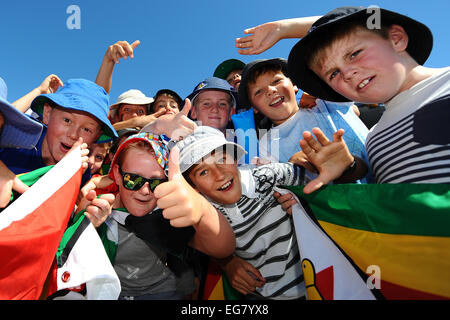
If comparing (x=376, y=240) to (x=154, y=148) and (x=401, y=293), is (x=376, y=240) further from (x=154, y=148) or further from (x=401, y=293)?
(x=154, y=148)

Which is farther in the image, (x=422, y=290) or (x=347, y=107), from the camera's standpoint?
(x=347, y=107)

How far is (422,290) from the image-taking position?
982 mm

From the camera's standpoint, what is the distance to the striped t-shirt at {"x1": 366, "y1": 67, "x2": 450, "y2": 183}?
1.03 metres

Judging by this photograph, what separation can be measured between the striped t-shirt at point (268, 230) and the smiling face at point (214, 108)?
3.70 ft

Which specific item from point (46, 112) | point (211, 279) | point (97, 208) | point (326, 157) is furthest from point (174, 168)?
point (46, 112)

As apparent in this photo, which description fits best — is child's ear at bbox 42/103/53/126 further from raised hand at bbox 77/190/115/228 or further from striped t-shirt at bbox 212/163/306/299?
striped t-shirt at bbox 212/163/306/299

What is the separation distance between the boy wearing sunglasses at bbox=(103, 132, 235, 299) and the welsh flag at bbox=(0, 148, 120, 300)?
329 mm

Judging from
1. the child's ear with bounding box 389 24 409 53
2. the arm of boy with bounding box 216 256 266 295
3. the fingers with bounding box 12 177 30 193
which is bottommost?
the arm of boy with bounding box 216 256 266 295

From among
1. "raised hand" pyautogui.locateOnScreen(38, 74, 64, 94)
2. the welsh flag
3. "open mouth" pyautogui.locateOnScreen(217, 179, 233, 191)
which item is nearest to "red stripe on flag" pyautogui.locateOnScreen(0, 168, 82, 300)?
the welsh flag

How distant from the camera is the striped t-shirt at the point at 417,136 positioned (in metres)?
1.03
